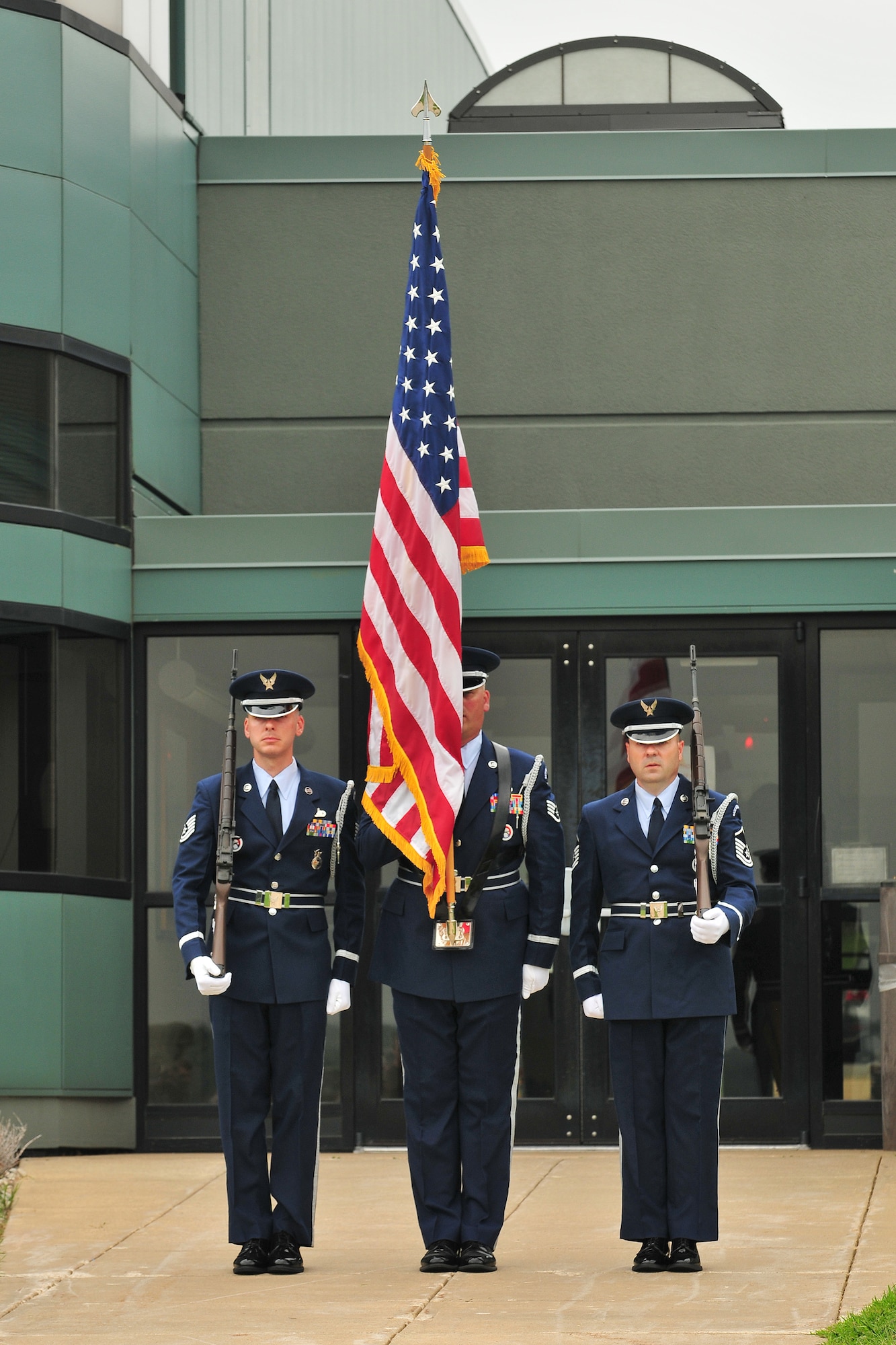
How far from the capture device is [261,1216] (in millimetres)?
6562

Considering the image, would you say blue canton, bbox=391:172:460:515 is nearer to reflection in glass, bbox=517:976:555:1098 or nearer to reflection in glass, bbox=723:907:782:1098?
reflection in glass, bbox=517:976:555:1098

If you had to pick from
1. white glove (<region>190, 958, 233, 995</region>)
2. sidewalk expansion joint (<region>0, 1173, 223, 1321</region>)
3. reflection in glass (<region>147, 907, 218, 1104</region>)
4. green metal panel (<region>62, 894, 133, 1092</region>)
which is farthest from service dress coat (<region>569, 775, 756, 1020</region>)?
green metal panel (<region>62, 894, 133, 1092</region>)

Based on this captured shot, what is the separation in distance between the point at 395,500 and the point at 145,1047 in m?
3.66

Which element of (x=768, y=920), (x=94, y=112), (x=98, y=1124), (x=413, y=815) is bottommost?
(x=98, y=1124)

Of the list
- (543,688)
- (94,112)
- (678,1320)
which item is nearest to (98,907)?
(543,688)

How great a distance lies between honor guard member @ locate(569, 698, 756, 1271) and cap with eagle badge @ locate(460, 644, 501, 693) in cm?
55

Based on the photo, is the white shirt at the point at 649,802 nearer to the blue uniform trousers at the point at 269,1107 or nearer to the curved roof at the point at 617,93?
the blue uniform trousers at the point at 269,1107

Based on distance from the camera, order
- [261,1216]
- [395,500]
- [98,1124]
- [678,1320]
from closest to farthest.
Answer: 1. [678,1320]
2. [261,1216]
3. [395,500]
4. [98,1124]

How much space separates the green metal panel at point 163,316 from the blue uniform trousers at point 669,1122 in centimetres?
523

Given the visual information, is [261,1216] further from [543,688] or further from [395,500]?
[543,688]

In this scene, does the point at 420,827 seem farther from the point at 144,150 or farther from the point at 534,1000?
the point at 144,150

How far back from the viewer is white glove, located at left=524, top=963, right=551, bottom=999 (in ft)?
21.9

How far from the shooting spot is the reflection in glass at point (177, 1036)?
9.77m

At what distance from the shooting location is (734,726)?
9.80 meters
